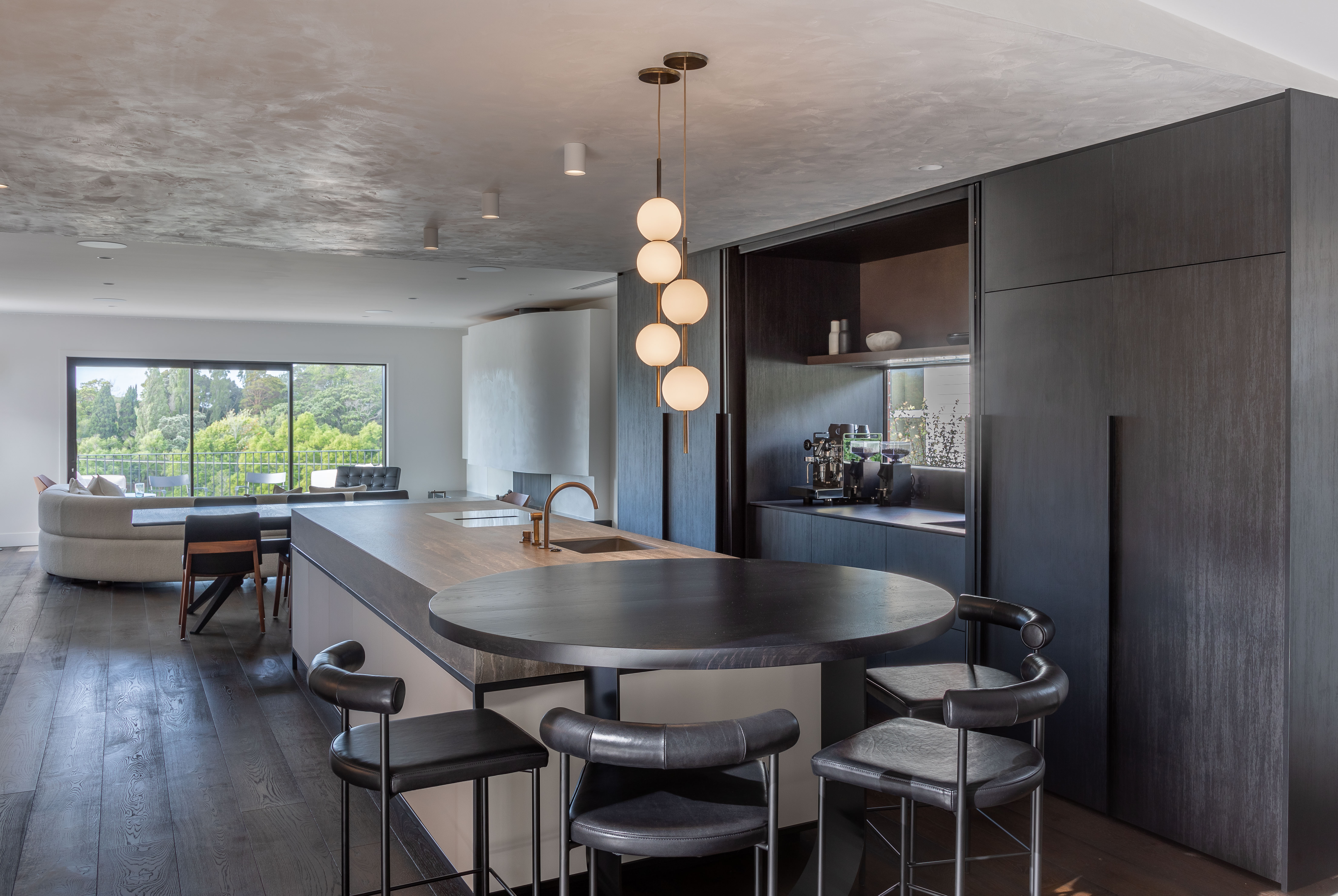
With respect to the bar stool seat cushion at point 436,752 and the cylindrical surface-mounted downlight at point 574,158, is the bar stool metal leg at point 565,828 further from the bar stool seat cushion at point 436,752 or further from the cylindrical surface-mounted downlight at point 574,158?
the cylindrical surface-mounted downlight at point 574,158

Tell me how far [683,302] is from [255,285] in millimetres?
6851

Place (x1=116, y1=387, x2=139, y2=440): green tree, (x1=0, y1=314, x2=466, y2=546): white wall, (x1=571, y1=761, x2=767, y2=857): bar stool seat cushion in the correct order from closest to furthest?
(x1=571, y1=761, x2=767, y2=857): bar stool seat cushion, (x1=0, y1=314, x2=466, y2=546): white wall, (x1=116, y1=387, x2=139, y2=440): green tree

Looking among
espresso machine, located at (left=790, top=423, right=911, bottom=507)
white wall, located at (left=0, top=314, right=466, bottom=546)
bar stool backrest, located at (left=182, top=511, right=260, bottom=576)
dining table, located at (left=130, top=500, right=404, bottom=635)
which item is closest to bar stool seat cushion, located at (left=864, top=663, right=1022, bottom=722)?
espresso machine, located at (left=790, top=423, right=911, bottom=507)

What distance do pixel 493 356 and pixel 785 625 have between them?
8664 mm

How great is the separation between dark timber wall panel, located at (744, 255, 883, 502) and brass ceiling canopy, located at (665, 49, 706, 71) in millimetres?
2772

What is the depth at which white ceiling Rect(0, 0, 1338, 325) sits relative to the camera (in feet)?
7.47

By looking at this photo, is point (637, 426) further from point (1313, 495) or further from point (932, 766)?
point (932, 766)

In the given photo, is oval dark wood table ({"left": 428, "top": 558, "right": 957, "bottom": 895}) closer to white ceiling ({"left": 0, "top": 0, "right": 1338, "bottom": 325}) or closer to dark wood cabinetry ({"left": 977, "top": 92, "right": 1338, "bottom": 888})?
dark wood cabinetry ({"left": 977, "top": 92, "right": 1338, "bottom": 888})

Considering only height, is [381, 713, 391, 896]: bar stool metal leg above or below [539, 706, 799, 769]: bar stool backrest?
below

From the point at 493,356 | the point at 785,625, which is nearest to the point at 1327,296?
the point at 785,625

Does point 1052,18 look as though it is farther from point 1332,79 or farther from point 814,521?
point 814,521

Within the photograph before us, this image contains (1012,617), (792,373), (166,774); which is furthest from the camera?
(792,373)

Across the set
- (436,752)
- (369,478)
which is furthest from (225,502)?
(436,752)

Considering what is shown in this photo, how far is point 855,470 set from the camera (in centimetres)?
507
